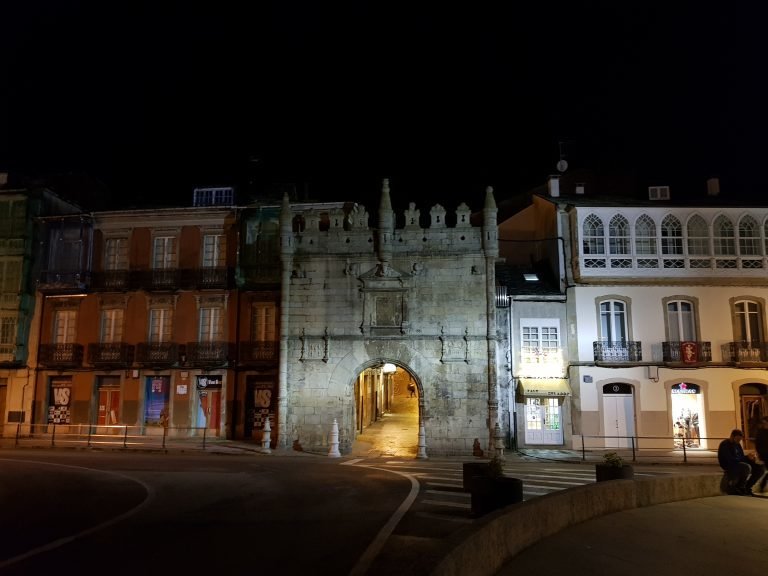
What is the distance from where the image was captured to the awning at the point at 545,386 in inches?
952

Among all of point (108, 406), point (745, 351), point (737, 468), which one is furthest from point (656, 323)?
point (108, 406)

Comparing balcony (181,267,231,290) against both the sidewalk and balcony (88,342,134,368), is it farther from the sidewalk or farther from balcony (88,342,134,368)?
the sidewalk

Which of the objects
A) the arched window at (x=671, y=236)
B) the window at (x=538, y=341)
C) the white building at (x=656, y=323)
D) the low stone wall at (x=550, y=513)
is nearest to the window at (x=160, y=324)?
the white building at (x=656, y=323)

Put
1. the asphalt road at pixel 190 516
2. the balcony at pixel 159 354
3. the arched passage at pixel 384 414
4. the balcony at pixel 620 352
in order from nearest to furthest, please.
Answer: the asphalt road at pixel 190 516 < the arched passage at pixel 384 414 < the balcony at pixel 620 352 < the balcony at pixel 159 354

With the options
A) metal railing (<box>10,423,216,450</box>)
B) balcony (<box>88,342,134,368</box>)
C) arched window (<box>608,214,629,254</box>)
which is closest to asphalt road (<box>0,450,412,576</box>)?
metal railing (<box>10,423,216,450</box>)

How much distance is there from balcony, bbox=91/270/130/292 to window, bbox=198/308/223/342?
4108 millimetres

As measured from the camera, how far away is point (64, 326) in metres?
28.7

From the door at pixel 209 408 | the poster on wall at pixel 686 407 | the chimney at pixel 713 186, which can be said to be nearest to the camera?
the poster on wall at pixel 686 407

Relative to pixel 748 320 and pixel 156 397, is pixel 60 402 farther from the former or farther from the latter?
pixel 748 320

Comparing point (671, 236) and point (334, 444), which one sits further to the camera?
point (671, 236)

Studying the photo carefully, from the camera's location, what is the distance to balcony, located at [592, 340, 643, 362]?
2425cm

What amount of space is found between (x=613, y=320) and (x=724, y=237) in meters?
6.11

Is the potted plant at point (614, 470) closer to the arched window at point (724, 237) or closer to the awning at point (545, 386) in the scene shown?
the awning at point (545, 386)

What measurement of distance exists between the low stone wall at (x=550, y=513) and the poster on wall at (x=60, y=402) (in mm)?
26431
